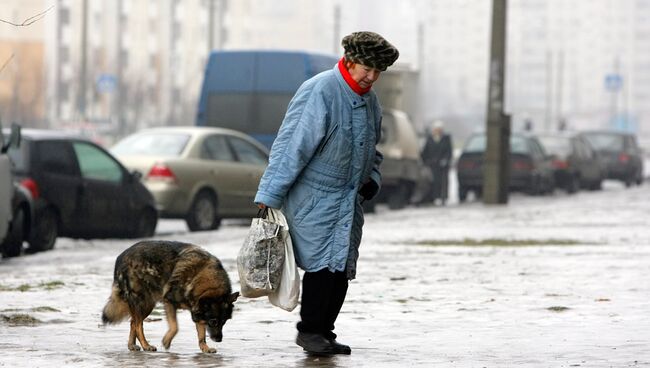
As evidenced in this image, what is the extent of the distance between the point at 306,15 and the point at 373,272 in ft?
503

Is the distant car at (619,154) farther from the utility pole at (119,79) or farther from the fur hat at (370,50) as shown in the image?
the utility pole at (119,79)

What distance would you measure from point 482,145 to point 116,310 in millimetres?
26648

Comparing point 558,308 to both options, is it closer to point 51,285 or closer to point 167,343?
point 167,343

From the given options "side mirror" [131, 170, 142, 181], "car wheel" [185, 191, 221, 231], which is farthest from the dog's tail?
"car wheel" [185, 191, 221, 231]

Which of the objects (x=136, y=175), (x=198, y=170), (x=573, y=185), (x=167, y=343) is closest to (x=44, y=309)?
(x=167, y=343)

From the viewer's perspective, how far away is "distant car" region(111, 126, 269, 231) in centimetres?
2119

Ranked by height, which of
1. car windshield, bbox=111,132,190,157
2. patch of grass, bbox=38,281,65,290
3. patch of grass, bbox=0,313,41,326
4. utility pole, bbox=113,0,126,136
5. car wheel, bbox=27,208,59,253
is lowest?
utility pole, bbox=113,0,126,136

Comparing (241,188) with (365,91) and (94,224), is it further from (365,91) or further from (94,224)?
(365,91)

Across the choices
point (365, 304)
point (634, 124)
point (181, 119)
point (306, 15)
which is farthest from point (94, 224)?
point (634, 124)

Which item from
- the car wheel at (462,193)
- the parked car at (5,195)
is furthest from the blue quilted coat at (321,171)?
the car wheel at (462,193)

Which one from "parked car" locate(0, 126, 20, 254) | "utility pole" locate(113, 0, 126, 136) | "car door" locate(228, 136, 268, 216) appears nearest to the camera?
"parked car" locate(0, 126, 20, 254)

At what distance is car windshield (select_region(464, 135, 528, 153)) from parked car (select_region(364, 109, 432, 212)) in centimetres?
397

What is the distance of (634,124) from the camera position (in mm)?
175500

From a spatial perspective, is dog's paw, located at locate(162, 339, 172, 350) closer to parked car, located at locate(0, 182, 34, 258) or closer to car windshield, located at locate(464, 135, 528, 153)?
parked car, located at locate(0, 182, 34, 258)
